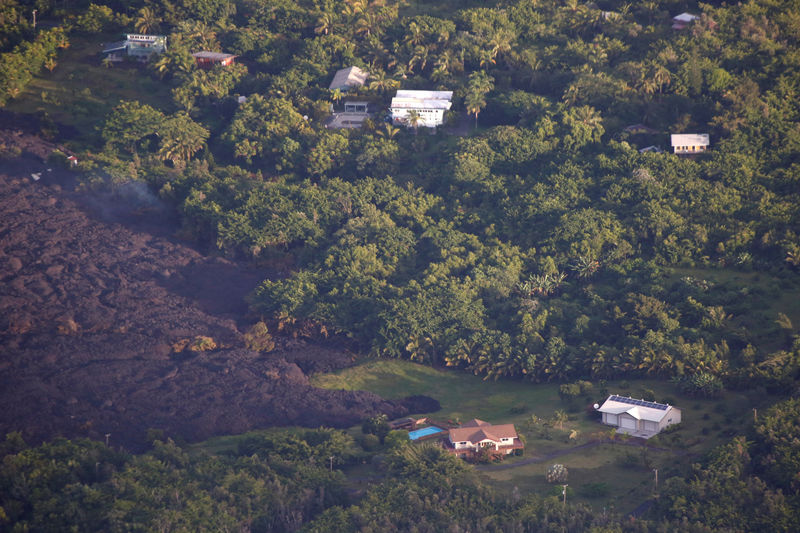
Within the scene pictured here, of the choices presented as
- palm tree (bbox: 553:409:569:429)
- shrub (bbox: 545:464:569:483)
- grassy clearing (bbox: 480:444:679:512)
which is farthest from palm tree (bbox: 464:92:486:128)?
shrub (bbox: 545:464:569:483)

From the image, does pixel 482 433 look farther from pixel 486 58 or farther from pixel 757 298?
pixel 486 58

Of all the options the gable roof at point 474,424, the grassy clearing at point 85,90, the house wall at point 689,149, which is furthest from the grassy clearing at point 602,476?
the grassy clearing at point 85,90

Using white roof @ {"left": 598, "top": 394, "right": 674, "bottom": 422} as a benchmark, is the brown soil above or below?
above

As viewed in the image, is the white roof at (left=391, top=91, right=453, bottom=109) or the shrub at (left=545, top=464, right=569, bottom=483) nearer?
the shrub at (left=545, top=464, right=569, bottom=483)

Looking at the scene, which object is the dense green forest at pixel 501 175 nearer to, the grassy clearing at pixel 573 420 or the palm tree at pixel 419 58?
the palm tree at pixel 419 58

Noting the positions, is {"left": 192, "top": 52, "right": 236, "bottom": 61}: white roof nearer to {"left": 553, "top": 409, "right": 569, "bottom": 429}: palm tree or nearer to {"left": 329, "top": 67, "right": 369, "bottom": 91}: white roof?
{"left": 329, "top": 67, "right": 369, "bottom": 91}: white roof

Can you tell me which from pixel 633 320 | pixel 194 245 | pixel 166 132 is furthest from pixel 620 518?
pixel 166 132

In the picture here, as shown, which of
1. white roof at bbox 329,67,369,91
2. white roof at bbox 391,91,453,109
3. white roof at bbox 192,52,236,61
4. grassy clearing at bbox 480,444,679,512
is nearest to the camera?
grassy clearing at bbox 480,444,679,512

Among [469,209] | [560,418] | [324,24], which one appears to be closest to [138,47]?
[324,24]
